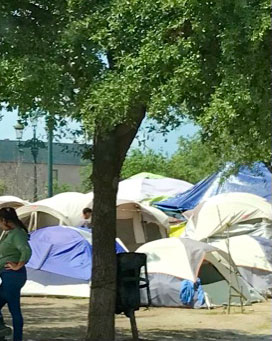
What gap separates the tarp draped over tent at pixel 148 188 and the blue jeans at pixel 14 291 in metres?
19.7

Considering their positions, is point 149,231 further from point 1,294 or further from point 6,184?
point 6,184

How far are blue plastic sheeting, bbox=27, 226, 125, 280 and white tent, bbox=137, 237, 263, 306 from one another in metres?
1.17

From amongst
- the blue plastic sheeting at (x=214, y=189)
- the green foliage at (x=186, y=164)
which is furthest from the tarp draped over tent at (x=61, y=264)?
the green foliage at (x=186, y=164)

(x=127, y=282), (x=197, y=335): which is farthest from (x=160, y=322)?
(x=127, y=282)

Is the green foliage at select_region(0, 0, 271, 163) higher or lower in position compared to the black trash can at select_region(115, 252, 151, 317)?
higher

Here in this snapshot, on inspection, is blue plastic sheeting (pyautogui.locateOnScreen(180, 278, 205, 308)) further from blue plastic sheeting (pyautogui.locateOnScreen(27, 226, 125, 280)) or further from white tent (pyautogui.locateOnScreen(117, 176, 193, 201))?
white tent (pyautogui.locateOnScreen(117, 176, 193, 201))

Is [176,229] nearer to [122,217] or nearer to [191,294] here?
[122,217]

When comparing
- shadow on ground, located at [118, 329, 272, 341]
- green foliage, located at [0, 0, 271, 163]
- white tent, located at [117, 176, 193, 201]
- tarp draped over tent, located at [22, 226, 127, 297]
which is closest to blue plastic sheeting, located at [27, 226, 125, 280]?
tarp draped over tent, located at [22, 226, 127, 297]

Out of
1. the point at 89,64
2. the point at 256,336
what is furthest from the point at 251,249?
the point at 89,64

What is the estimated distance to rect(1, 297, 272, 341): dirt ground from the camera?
38.2 feet

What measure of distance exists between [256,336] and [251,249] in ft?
21.8

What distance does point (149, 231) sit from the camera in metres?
25.3

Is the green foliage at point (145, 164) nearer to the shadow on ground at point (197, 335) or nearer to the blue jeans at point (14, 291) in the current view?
the shadow on ground at point (197, 335)

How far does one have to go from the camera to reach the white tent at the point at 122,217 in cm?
2406
